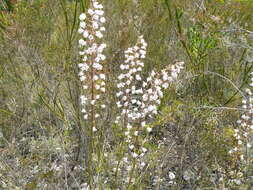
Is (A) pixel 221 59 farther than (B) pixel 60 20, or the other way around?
A: (B) pixel 60 20

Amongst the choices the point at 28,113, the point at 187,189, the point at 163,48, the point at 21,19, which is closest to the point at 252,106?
the point at 187,189

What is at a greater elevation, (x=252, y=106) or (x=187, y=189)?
(x=252, y=106)

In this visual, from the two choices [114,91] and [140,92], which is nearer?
[140,92]

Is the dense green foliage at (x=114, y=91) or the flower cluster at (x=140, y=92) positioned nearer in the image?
the flower cluster at (x=140, y=92)

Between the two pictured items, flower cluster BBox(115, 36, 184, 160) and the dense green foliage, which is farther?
the dense green foliage

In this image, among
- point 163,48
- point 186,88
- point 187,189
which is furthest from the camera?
point 163,48

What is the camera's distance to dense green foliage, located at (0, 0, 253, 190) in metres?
2.75

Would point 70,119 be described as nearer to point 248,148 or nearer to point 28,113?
point 28,113

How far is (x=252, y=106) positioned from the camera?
8.73 ft

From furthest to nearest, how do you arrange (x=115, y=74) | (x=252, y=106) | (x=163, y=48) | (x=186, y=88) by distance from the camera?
(x=163, y=48) → (x=186, y=88) → (x=115, y=74) → (x=252, y=106)

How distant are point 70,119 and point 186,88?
4.46 feet

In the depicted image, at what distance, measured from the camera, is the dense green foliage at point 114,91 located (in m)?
2.75

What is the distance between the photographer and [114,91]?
10.6ft

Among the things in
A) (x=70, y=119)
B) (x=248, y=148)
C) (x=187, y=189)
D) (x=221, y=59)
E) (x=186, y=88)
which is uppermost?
(x=221, y=59)
